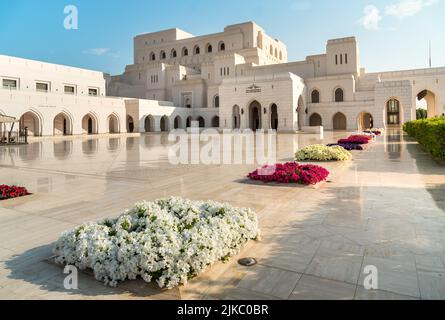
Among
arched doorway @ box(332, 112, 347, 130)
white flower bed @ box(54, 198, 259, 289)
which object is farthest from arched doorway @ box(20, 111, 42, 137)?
arched doorway @ box(332, 112, 347, 130)

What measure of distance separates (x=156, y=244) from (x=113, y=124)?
45344 millimetres

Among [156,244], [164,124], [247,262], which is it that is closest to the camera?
[156,244]

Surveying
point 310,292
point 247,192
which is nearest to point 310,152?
point 247,192

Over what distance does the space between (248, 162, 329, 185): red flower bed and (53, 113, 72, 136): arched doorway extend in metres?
34.9

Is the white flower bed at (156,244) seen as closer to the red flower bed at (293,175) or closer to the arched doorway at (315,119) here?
the red flower bed at (293,175)

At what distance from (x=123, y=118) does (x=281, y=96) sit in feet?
71.9

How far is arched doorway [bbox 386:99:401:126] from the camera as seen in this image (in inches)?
2135

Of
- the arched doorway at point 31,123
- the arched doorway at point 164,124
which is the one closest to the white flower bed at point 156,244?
the arched doorway at point 31,123

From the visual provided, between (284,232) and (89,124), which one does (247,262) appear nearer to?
(284,232)

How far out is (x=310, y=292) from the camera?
3.10m

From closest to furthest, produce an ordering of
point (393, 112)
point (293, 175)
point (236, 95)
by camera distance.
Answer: point (293, 175)
point (236, 95)
point (393, 112)

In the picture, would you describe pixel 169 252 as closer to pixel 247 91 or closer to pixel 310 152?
pixel 310 152

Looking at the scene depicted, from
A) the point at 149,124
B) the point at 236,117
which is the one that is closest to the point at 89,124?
the point at 149,124

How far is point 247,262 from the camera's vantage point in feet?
12.6
